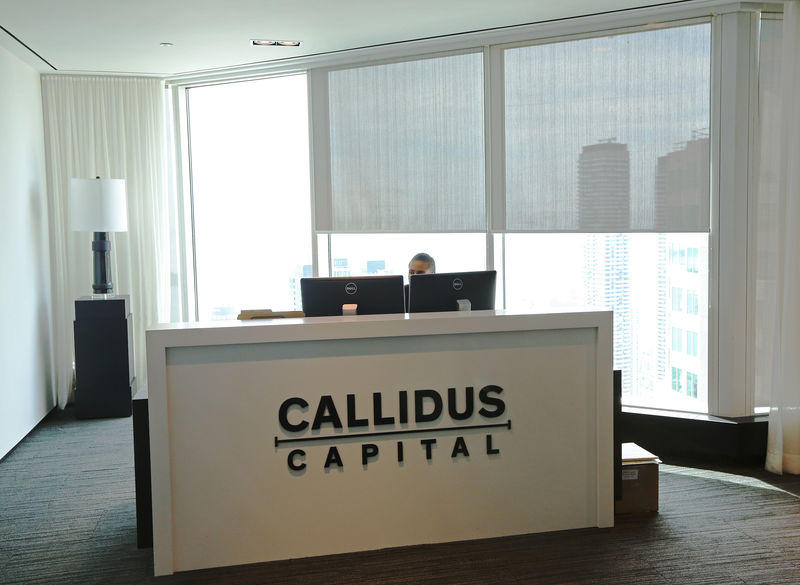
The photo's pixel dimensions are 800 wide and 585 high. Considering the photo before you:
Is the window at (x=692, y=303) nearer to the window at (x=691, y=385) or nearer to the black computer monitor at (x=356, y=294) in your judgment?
the window at (x=691, y=385)

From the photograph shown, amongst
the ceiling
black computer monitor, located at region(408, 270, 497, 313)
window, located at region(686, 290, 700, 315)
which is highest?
the ceiling

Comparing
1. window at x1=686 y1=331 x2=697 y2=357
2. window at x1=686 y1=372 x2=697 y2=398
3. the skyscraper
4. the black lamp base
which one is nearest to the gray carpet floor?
window at x1=686 y1=372 x2=697 y2=398

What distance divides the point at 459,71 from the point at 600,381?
3.02 meters

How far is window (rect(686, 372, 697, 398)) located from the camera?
500cm

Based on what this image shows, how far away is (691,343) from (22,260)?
489cm

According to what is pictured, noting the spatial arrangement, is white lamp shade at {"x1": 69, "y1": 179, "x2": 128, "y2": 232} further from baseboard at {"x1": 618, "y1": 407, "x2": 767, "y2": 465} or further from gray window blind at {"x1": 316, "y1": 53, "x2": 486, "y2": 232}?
baseboard at {"x1": 618, "y1": 407, "x2": 767, "y2": 465}

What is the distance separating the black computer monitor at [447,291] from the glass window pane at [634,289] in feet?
3.67

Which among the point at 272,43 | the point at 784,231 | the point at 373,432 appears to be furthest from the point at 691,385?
the point at 272,43

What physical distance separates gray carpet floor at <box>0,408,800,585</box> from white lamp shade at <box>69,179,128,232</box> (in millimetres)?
2258

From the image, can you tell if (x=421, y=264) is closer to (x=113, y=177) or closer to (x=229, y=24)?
(x=229, y=24)

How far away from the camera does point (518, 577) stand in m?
3.13

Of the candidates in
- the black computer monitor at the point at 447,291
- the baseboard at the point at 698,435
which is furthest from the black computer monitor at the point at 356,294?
the baseboard at the point at 698,435

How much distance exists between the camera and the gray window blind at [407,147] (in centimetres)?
566

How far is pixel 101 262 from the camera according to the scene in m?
6.12
